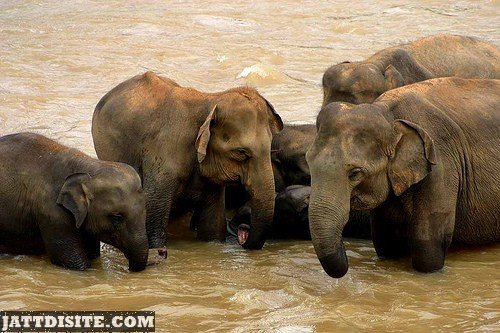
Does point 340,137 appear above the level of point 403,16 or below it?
above

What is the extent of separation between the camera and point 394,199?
316 inches

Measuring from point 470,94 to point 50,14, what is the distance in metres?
14.1

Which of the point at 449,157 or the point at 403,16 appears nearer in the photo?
the point at 449,157

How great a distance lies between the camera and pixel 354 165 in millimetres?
7508

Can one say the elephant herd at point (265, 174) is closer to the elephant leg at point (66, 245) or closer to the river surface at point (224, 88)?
the elephant leg at point (66, 245)

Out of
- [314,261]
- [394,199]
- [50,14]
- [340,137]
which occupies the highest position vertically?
[340,137]

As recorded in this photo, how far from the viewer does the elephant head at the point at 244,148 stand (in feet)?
28.7

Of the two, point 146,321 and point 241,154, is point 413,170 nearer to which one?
point 241,154

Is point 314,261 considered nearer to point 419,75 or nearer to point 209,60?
point 419,75

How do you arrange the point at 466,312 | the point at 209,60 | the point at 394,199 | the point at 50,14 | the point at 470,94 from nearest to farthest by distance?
the point at 466,312
the point at 394,199
the point at 470,94
the point at 209,60
the point at 50,14

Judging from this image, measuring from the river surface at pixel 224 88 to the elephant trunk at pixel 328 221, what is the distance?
305 millimetres

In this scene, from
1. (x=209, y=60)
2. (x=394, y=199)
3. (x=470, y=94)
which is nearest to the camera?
(x=394, y=199)

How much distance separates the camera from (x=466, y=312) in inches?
294

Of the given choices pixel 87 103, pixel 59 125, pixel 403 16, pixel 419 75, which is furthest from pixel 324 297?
pixel 403 16
